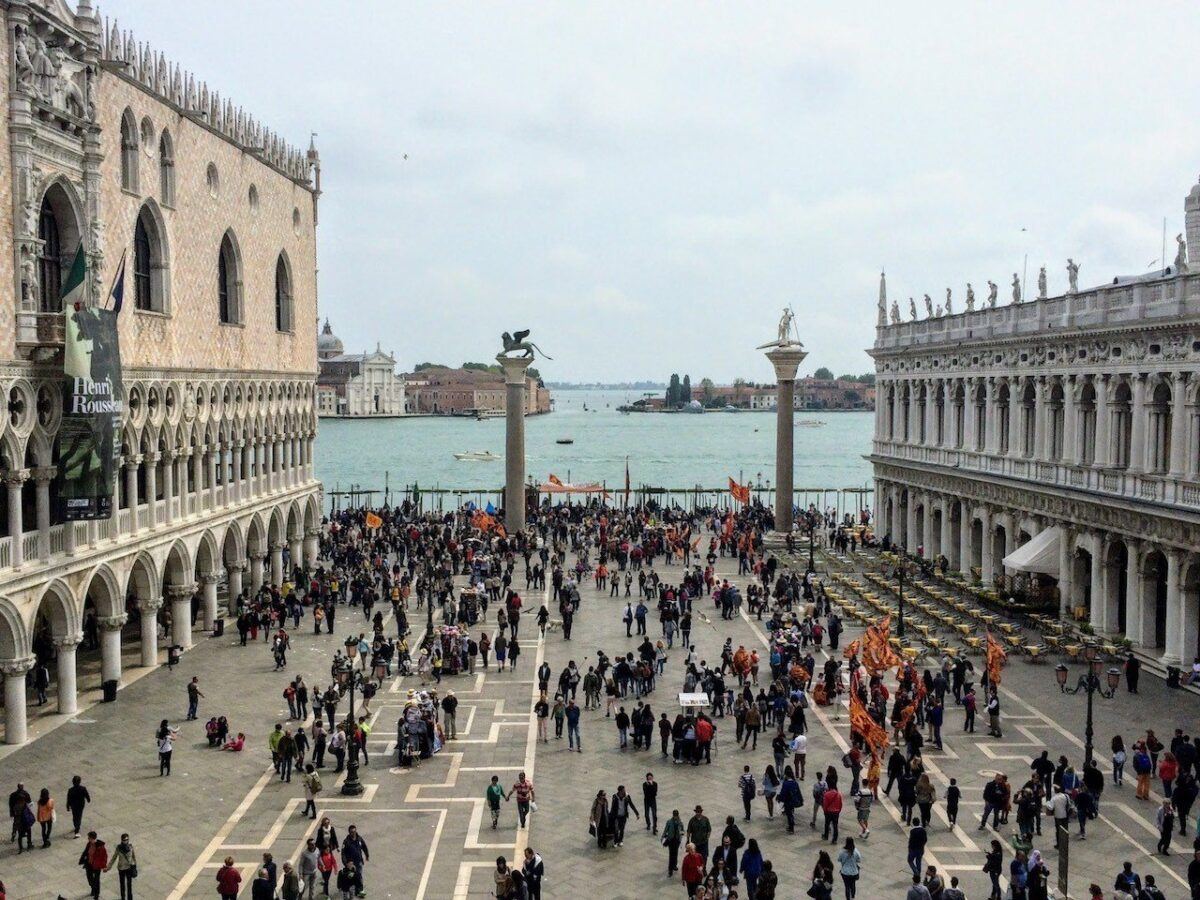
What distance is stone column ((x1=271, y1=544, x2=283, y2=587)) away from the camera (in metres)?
43.8

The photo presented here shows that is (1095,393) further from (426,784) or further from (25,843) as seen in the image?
(25,843)

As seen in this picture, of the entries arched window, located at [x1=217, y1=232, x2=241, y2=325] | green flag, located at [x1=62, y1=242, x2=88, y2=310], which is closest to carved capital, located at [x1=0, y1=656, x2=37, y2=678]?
green flag, located at [x1=62, y1=242, x2=88, y2=310]

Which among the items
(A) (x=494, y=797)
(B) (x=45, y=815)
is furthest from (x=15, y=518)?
(A) (x=494, y=797)

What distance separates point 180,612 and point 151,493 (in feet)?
13.4

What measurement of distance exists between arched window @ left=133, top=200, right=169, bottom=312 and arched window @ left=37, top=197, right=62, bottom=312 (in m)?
4.75

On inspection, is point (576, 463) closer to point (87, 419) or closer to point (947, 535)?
point (947, 535)

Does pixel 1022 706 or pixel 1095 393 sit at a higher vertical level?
pixel 1095 393

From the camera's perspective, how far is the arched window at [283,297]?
4616cm

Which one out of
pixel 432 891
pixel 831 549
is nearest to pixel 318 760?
pixel 432 891

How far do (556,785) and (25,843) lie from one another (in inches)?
355

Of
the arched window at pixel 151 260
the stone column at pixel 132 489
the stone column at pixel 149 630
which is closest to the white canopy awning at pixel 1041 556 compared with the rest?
the stone column at pixel 149 630

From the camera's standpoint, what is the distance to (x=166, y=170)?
3359 cm

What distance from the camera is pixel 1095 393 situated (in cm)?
3550

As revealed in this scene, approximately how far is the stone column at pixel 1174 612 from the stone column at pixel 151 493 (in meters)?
26.2
